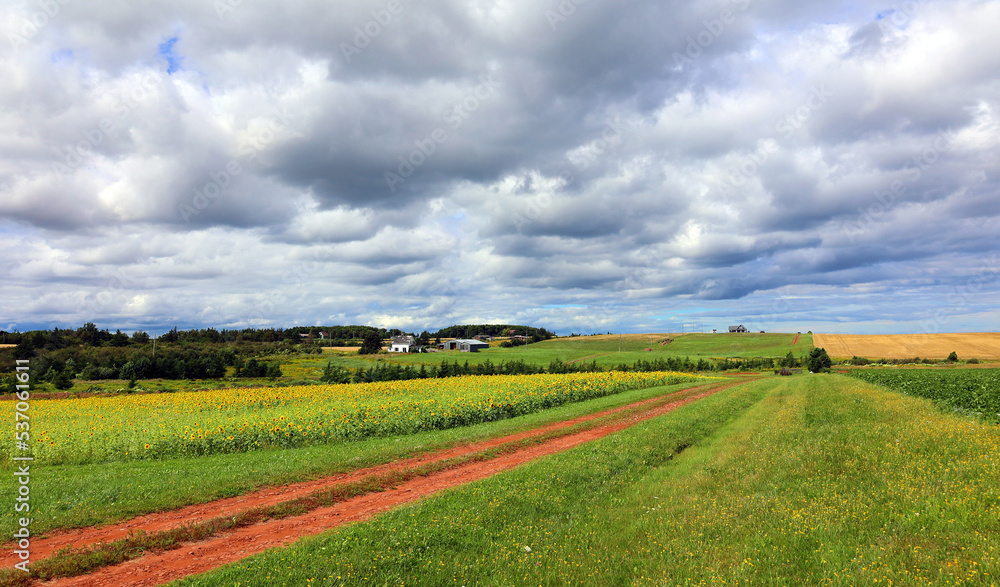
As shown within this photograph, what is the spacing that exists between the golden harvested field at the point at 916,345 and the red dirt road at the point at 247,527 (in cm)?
12011

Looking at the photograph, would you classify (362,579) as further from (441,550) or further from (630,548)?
(630,548)

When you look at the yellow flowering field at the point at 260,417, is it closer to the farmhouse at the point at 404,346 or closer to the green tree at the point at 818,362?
the green tree at the point at 818,362

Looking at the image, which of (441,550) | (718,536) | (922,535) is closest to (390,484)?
(441,550)

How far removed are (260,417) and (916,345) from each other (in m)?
140

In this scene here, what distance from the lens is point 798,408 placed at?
76.2 feet

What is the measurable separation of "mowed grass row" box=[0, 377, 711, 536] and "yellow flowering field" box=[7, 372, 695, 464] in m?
1.17

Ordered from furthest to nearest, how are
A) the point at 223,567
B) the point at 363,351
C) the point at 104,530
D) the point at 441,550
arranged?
the point at 363,351
the point at 104,530
the point at 441,550
the point at 223,567

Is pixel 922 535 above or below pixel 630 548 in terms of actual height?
above

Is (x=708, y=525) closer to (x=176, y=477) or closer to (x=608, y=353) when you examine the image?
(x=176, y=477)

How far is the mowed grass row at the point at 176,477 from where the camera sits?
421 inches

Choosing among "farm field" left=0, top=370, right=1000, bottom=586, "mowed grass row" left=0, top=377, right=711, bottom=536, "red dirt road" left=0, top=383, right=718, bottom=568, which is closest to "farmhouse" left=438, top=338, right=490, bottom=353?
"mowed grass row" left=0, top=377, right=711, bottom=536

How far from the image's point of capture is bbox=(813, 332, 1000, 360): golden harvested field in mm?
97062

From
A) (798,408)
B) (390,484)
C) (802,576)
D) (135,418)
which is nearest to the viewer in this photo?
(802,576)

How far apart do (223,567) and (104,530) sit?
428 cm
